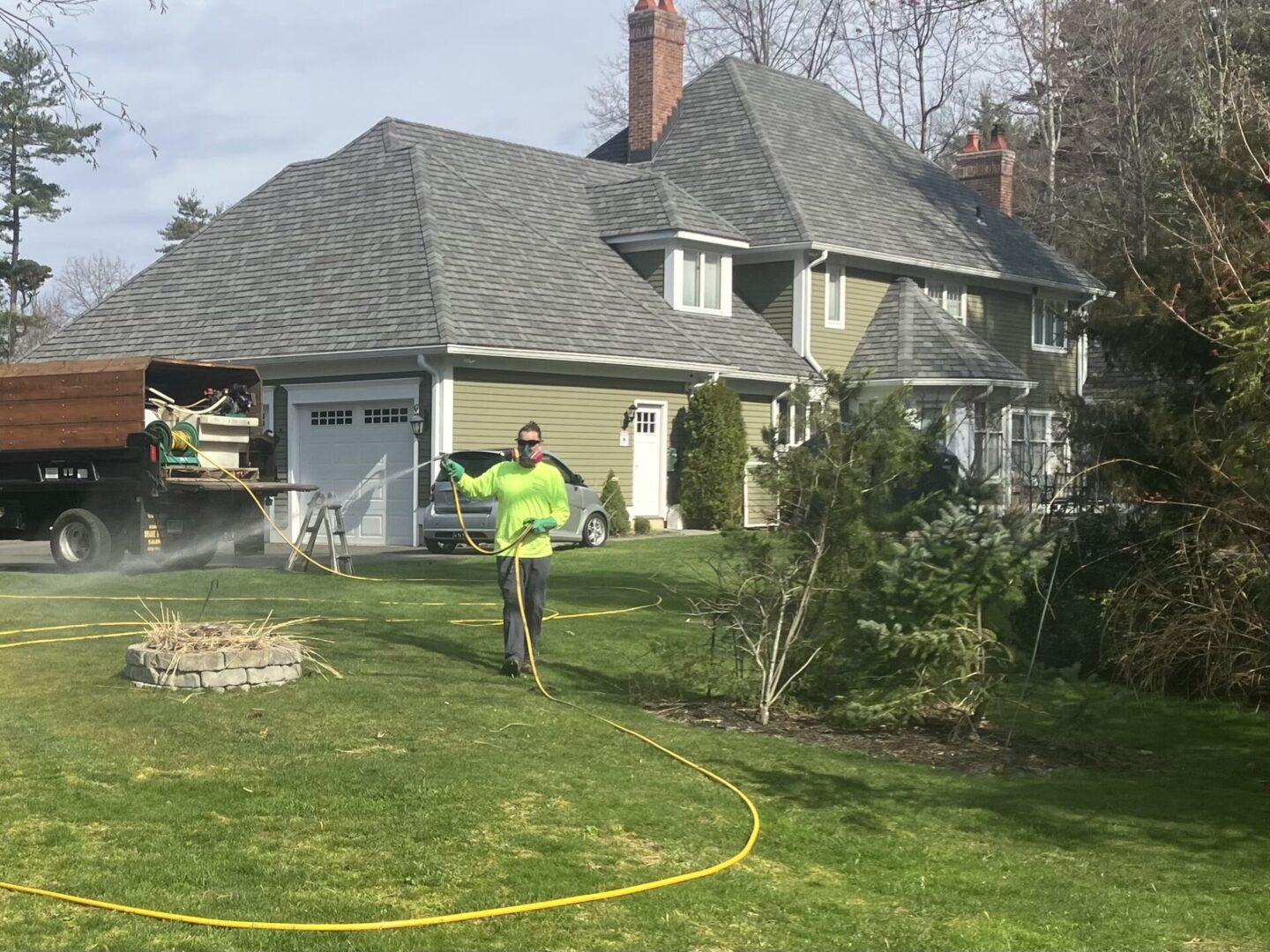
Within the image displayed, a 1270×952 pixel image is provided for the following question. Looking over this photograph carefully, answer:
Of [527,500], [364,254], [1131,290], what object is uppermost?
[364,254]

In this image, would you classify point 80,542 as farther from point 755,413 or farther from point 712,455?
point 755,413

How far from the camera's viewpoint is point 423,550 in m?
23.3

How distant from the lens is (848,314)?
31.7 metres

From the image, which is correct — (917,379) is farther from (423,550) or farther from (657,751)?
(657,751)

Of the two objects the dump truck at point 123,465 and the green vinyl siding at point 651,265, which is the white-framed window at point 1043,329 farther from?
the dump truck at point 123,465

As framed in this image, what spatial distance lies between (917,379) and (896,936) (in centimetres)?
2527

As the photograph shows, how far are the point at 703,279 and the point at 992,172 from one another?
1360cm

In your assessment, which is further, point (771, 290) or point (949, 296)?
point (949, 296)

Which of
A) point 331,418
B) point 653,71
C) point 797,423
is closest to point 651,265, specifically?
point 653,71

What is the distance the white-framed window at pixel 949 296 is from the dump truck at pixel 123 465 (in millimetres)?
18540

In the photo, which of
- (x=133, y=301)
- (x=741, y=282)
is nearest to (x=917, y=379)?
(x=741, y=282)

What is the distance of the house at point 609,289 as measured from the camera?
2469 cm

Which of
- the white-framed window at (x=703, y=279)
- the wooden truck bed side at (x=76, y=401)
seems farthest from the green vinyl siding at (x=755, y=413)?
the wooden truck bed side at (x=76, y=401)

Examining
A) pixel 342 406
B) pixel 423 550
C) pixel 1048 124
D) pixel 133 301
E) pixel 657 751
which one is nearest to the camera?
pixel 657 751
